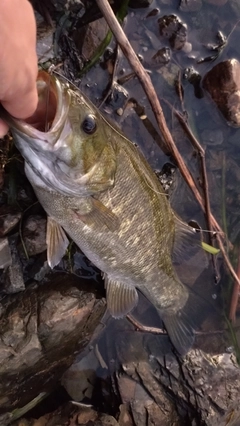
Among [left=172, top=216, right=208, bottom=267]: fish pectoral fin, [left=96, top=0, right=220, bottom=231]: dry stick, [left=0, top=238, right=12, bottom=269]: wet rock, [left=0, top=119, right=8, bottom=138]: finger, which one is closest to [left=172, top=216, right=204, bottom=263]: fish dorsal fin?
[left=172, top=216, right=208, bottom=267]: fish pectoral fin

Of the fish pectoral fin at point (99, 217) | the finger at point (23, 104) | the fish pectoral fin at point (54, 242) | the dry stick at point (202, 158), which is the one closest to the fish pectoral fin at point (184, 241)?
the dry stick at point (202, 158)

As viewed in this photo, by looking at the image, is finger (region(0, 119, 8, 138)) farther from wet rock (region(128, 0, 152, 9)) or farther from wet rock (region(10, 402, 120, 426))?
wet rock (region(10, 402, 120, 426))

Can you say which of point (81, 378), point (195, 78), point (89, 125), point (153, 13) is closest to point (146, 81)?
point (89, 125)

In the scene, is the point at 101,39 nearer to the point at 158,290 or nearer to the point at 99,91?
the point at 99,91

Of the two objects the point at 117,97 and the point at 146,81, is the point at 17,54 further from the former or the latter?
the point at 117,97

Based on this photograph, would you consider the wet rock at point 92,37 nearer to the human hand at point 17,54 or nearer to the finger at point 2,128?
the finger at point 2,128
